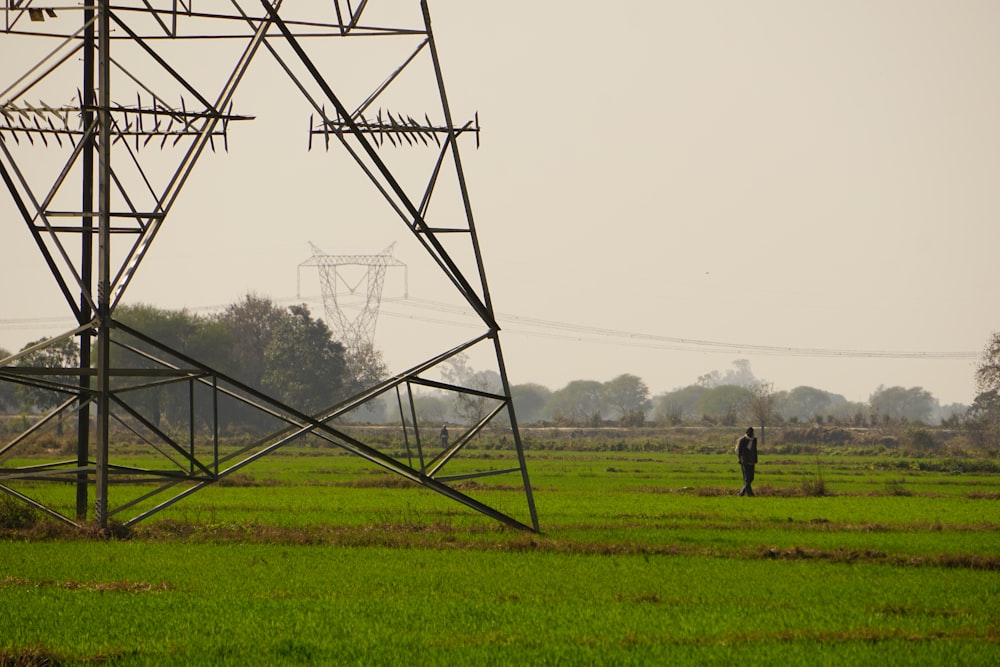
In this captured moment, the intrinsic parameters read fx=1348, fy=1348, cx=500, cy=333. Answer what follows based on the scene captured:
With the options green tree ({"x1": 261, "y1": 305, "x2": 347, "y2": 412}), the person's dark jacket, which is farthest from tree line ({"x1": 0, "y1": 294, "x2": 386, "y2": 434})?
the person's dark jacket

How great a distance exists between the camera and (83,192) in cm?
2491

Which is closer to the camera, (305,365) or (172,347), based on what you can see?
(305,365)

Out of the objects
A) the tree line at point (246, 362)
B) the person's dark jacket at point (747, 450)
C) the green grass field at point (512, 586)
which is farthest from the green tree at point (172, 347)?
the green grass field at point (512, 586)

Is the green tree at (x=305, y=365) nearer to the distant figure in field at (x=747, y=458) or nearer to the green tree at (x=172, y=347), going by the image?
the green tree at (x=172, y=347)

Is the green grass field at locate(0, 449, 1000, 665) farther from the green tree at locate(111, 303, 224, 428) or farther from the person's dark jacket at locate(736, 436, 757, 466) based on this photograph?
the green tree at locate(111, 303, 224, 428)

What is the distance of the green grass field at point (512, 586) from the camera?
43.0ft

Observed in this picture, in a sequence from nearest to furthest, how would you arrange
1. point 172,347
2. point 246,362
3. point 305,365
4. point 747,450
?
1. point 747,450
2. point 305,365
3. point 172,347
4. point 246,362

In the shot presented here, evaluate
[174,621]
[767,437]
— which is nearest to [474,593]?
[174,621]

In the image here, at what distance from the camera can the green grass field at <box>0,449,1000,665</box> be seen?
13117 mm

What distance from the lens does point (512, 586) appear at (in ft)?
57.0

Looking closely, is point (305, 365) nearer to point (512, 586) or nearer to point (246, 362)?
point (246, 362)

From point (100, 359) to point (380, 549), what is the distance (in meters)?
5.38

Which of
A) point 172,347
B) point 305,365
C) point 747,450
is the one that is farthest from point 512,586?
point 172,347

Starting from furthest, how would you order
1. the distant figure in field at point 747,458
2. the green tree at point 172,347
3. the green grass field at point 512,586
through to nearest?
the green tree at point 172,347, the distant figure in field at point 747,458, the green grass field at point 512,586
